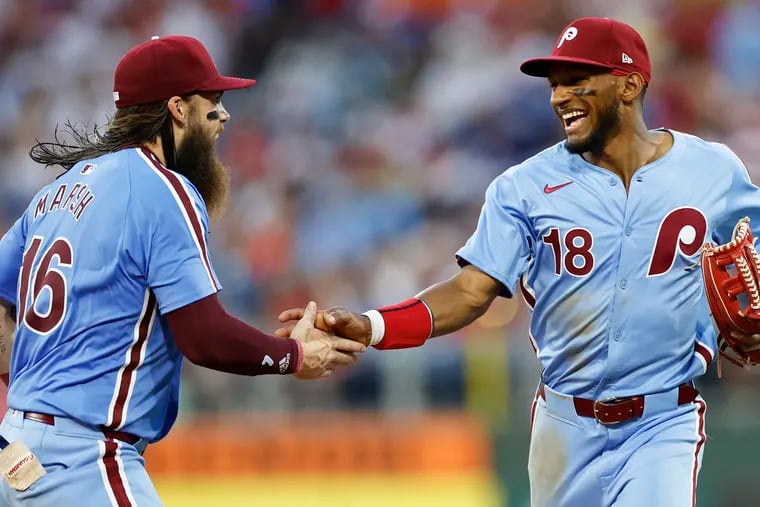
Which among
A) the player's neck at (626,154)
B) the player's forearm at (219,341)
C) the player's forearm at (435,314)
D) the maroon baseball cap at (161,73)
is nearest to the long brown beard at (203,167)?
the maroon baseball cap at (161,73)

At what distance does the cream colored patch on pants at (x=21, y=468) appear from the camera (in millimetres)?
4051

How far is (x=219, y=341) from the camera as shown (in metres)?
4.17

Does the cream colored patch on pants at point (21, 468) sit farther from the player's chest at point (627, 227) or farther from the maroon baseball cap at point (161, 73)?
the player's chest at point (627, 227)

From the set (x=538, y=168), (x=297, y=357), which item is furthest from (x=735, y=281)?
(x=297, y=357)

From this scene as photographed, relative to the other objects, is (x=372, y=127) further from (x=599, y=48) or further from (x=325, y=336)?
(x=325, y=336)

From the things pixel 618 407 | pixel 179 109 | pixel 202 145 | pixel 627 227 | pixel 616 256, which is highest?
pixel 179 109

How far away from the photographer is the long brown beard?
459 centimetres

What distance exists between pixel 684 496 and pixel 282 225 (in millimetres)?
7218

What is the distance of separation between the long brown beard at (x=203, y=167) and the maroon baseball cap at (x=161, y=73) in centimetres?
17

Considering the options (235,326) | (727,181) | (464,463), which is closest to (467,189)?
(464,463)

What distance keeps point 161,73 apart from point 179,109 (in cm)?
14

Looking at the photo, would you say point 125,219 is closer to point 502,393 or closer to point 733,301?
point 733,301

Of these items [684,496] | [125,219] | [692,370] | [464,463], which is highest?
[125,219]

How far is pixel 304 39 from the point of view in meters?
13.7
